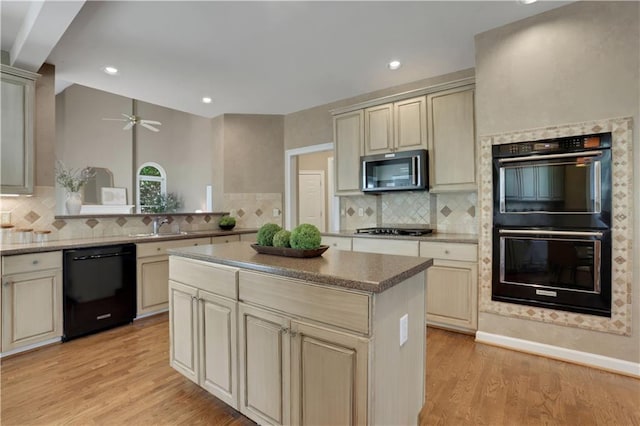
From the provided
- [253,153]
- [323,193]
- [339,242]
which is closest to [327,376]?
[339,242]

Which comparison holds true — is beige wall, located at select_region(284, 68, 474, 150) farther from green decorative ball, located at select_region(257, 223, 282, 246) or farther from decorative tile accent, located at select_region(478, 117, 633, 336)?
green decorative ball, located at select_region(257, 223, 282, 246)

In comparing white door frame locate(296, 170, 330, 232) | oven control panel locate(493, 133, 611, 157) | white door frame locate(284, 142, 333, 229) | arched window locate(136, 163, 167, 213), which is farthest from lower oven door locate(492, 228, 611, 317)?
arched window locate(136, 163, 167, 213)

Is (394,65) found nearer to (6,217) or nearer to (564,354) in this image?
(564,354)

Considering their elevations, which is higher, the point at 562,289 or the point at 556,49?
the point at 556,49

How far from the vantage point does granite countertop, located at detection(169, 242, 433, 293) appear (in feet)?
4.04

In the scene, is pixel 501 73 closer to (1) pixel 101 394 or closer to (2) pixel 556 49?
(2) pixel 556 49

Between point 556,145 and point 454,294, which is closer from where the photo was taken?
point 556,145

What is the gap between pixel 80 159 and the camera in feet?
23.2

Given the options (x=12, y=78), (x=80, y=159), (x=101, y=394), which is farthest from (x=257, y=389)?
(x=80, y=159)

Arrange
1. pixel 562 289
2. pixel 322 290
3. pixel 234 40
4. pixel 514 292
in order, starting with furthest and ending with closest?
pixel 234 40
pixel 514 292
pixel 562 289
pixel 322 290

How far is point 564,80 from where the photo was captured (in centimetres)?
241

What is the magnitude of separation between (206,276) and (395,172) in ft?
8.01

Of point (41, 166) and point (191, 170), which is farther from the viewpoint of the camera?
point (191, 170)

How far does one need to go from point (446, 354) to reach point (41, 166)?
4.14 meters
